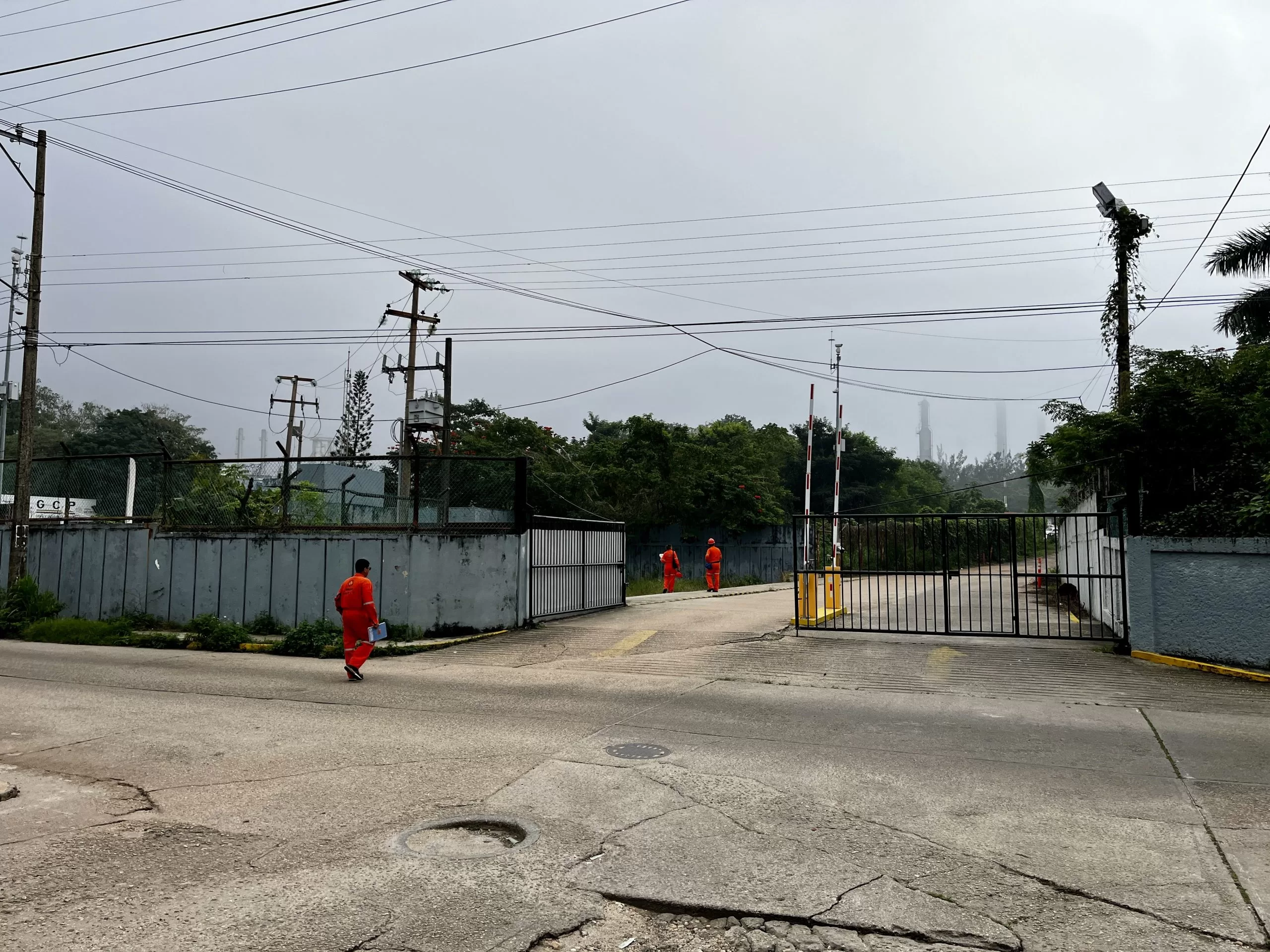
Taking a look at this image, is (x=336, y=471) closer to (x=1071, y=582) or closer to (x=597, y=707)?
(x=597, y=707)

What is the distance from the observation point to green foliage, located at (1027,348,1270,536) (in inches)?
497

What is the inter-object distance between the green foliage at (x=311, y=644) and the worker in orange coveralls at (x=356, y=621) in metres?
3.11

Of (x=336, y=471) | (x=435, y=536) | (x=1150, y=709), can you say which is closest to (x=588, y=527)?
(x=435, y=536)

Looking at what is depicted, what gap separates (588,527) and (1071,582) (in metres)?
13.5

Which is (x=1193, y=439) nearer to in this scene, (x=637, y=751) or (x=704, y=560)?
(x=637, y=751)

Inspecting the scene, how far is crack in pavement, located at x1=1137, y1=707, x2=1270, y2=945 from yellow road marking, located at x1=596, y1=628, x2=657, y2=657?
7.96 m

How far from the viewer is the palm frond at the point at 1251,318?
22.3 m

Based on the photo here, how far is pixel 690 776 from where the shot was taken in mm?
6590

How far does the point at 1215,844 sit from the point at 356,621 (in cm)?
978

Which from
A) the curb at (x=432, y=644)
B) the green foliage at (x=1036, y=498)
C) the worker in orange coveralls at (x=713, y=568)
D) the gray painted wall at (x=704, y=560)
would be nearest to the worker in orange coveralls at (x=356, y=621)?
the curb at (x=432, y=644)

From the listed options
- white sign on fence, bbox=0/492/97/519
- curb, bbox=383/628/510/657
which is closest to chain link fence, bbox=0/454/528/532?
white sign on fence, bbox=0/492/97/519

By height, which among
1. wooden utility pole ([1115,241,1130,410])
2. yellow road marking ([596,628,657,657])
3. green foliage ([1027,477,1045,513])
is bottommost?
yellow road marking ([596,628,657,657])

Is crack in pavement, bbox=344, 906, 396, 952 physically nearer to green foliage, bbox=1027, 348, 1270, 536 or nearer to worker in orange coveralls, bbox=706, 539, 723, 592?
green foliage, bbox=1027, 348, 1270, 536

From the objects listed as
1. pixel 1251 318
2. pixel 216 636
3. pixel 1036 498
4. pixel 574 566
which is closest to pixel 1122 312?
pixel 1251 318
